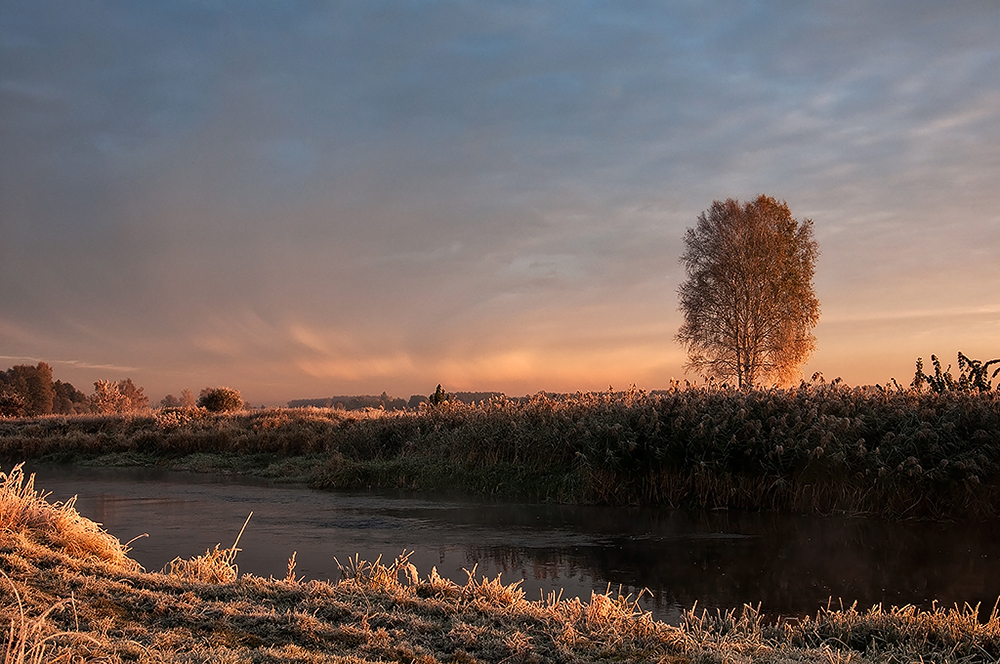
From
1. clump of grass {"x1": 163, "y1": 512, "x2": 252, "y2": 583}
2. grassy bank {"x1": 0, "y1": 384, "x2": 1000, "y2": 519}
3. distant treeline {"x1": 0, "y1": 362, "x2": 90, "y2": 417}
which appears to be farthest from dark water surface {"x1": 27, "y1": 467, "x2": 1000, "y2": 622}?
distant treeline {"x1": 0, "y1": 362, "x2": 90, "y2": 417}

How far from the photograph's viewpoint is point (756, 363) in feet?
105

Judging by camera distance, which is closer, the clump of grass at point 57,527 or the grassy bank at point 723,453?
the clump of grass at point 57,527

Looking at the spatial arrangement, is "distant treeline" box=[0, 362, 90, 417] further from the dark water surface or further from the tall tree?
the dark water surface

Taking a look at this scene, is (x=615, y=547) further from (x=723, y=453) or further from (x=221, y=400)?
(x=221, y=400)

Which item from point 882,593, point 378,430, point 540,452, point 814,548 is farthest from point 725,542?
point 378,430

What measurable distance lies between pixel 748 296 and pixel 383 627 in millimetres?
30272

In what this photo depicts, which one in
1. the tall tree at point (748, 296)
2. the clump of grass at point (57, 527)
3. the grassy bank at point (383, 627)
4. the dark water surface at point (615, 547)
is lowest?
the dark water surface at point (615, 547)

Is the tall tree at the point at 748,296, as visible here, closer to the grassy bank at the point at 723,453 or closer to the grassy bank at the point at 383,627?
the grassy bank at the point at 723,453

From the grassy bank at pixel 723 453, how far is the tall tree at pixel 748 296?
62.6 ft

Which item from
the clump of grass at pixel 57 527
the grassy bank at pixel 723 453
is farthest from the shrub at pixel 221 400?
the clump of grass at pixel 57 527

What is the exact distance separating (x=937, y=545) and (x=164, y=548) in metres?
8.19

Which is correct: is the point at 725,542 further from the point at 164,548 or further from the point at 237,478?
the point at 237,478

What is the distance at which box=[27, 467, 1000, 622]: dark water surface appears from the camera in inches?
257

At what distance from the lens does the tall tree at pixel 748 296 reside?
32250mm
